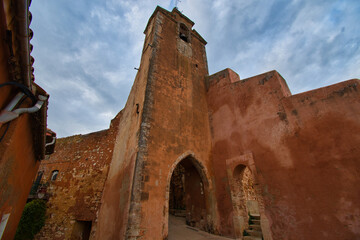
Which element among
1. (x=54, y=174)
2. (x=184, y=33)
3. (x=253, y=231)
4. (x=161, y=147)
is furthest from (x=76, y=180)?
(x=184, y=33)

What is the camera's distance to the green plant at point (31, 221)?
7771 mm

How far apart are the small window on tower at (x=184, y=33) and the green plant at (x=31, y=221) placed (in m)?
11.9

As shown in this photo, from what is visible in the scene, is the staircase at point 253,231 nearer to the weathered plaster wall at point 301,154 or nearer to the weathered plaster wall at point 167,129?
the weathered plaster wall at point 301,154

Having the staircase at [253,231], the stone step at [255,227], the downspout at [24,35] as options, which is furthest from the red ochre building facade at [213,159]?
the downspout at [24,35]

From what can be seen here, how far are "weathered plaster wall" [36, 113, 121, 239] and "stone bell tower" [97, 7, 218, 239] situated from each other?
3.12 ft

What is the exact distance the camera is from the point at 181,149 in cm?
654

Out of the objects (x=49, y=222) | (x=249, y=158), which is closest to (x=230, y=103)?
(x=249, y=158)

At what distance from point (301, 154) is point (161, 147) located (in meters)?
4.52

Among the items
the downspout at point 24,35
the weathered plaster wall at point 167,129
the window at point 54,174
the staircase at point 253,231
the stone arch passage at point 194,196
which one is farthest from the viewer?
the window at point 54,174

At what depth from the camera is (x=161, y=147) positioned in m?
5.99

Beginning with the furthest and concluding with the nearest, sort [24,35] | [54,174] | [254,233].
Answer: [54,174]
[254,233]
[24,35]

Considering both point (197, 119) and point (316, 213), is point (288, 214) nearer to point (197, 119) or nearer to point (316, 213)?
point (316, 213)

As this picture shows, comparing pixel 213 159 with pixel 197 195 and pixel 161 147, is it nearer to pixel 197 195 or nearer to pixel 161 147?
pixel 197 195

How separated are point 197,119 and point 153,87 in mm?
2469
